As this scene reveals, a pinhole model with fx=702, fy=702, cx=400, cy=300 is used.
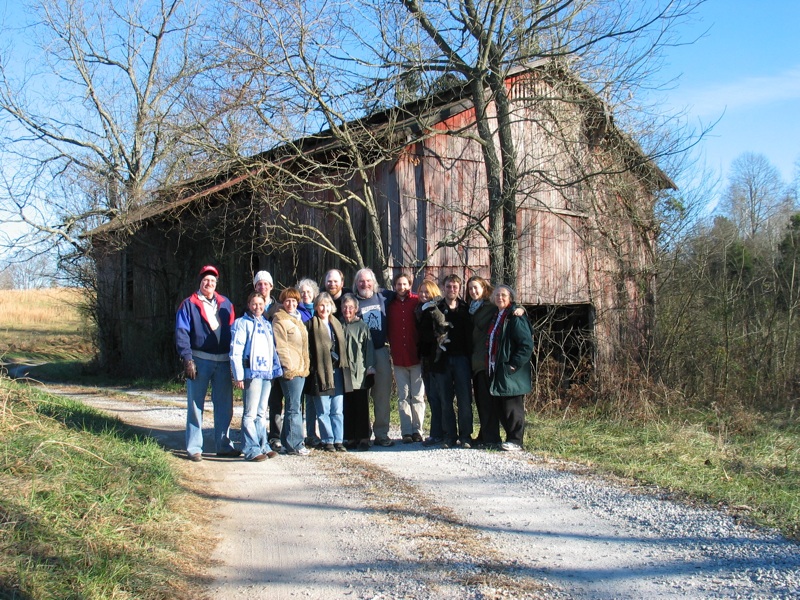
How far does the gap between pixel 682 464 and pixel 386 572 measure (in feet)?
13.0

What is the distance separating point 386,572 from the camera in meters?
4.14

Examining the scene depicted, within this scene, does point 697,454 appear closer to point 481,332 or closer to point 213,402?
point 481,332

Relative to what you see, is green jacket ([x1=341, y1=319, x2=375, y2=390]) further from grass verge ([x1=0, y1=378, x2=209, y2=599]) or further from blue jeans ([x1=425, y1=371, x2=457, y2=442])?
grass verge ([x1=0, y1=378, x2=209, y2=599])

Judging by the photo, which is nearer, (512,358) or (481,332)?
(512,358)

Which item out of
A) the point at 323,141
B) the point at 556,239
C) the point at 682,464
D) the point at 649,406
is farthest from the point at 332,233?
the point at 682,464

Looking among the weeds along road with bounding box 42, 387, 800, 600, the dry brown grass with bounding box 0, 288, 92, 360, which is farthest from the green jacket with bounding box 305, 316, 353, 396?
the dry brown grass with bounding box 0, 288, 92, 360

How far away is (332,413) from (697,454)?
157 inches

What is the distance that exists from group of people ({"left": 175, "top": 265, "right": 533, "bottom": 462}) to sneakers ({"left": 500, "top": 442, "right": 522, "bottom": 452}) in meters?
0.04

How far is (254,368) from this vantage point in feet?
23.7

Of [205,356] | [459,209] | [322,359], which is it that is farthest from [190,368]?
[459,209]

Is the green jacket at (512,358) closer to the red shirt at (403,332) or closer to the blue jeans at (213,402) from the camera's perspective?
the red shirt at (403,332)

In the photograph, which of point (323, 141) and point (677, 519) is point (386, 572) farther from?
point (323, 141)

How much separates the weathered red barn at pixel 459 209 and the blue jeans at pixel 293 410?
14.9 ft

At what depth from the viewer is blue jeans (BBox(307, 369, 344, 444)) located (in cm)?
777
